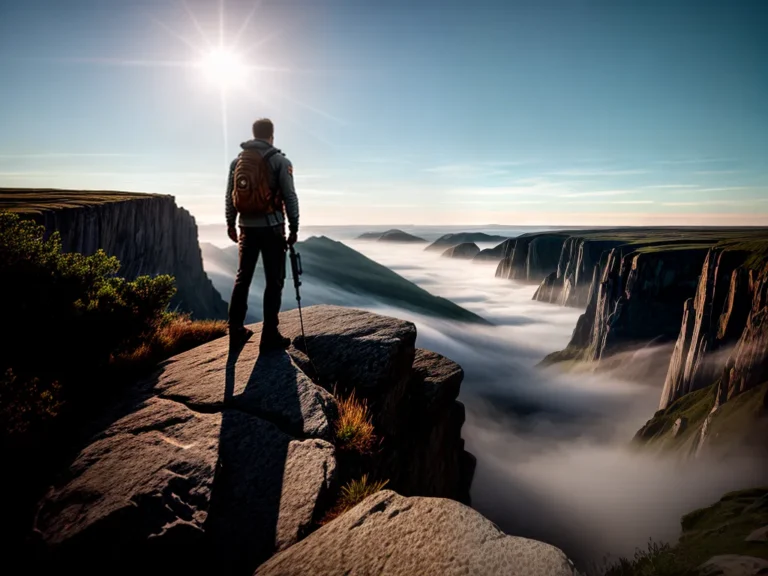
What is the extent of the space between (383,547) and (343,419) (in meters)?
2.81

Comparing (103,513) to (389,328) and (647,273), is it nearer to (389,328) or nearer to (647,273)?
(389,328)

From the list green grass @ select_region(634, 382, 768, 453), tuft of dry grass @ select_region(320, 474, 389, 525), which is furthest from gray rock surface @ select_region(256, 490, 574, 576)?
green grass @ select_region(634, 382, 768, 453)

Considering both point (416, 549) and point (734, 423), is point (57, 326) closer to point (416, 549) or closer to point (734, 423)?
point (416, 549)


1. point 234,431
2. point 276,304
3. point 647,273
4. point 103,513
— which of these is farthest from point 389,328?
point 647,273

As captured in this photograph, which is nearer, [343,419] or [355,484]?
[355,484]

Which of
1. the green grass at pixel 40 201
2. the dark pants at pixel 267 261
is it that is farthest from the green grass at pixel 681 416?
the green grass at pixel 40 201

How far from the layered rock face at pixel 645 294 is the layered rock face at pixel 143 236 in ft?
419

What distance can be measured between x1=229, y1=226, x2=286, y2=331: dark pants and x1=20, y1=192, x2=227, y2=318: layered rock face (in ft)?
44.7

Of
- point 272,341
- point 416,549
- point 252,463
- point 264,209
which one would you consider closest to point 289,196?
point 264,209

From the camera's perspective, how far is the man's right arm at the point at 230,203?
767 centimetres

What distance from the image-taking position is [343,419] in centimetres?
657

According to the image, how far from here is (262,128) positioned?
7.63 metres

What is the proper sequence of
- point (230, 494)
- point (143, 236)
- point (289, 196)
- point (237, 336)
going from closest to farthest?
point (230, 494) < point (289, 196) < point (237, 336) < point (143, 236)

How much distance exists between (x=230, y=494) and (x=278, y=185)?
5101 mm
